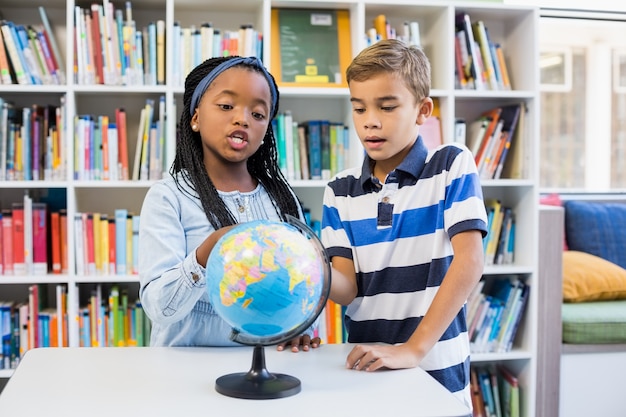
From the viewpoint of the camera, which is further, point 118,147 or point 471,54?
point 471,54

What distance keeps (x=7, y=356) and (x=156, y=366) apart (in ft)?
6.06

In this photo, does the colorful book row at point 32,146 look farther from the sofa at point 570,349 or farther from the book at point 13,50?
the sofa at point 570,349

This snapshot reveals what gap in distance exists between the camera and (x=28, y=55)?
2893mm

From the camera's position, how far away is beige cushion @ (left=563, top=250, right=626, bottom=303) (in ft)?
11.4

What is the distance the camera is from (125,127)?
295 centimetres

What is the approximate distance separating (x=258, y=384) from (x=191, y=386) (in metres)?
0.12

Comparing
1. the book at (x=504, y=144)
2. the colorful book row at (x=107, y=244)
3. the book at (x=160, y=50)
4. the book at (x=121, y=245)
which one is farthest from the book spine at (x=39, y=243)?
the book at (x=504, y=144)

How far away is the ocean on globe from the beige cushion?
2614 mm

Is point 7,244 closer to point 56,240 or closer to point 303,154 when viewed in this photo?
point 56,240

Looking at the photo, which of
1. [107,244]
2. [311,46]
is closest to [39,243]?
[107,244]

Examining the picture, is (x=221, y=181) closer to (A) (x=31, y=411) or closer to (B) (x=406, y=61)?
(B) (x=406, y=61)

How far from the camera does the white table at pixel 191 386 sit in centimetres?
110

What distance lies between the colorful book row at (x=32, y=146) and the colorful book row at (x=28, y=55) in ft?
0.36

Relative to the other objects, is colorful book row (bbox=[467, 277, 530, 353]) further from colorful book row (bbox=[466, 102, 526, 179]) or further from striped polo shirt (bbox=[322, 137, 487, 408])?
striped polo shirt (bbox=[322, 137, 487, 408])
